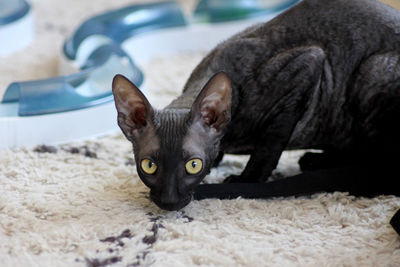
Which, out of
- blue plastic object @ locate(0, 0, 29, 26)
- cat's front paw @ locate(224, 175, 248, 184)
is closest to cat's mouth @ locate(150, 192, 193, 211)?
cat's front paw @ locate(224, 175, 248, 184)

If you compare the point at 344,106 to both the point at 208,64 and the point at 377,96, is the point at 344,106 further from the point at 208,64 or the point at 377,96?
the point at 208,64

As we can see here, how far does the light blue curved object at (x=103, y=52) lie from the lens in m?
2.23

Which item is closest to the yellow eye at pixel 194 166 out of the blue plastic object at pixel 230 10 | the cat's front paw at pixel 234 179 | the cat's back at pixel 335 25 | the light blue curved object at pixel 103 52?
the cat's front paw at pixel 234 179

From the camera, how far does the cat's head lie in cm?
150

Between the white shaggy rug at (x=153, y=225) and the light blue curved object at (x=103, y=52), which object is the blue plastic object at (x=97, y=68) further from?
the white shaggy rug at (x=153, y=225)

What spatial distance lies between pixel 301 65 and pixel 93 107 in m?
0.87

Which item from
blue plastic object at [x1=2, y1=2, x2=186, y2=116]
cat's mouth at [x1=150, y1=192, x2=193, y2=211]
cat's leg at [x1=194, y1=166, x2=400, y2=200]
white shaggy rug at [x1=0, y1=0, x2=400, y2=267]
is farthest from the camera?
blue plastic object at [x1=2, y1=2, x2=186, y2=116]

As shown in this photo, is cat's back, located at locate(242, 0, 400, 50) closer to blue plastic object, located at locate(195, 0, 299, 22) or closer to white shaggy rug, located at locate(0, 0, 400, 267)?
white shaggy rug, located at locate(0, 0, 400, 267)

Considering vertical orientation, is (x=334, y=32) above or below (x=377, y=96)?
above

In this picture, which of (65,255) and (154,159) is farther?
(154,159)

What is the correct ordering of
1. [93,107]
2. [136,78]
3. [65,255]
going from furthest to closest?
[136,78], [93,107], [65,255]

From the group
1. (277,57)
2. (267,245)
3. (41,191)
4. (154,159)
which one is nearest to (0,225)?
(41,191)

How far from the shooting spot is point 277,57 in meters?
1.81

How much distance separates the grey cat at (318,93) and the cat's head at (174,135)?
0.09m
